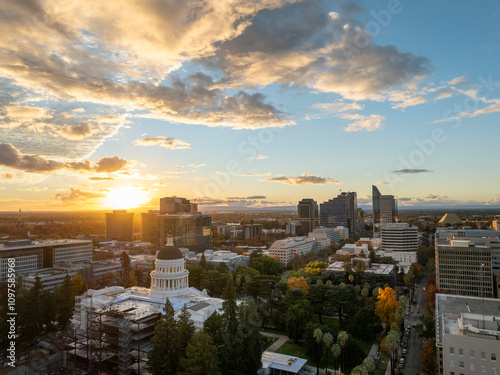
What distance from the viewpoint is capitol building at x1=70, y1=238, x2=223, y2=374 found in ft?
142

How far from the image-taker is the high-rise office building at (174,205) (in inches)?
6216

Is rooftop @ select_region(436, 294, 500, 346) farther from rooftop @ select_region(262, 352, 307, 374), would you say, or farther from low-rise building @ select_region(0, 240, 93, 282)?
low-rise building @ select_region(0, 240, 93, 282)

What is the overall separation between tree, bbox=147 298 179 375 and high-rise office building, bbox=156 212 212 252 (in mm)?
91731

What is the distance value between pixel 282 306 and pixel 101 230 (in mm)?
158751

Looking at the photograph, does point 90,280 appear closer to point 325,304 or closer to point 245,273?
point 245,273

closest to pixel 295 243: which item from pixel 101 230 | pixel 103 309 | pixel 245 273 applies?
pixel 245 273

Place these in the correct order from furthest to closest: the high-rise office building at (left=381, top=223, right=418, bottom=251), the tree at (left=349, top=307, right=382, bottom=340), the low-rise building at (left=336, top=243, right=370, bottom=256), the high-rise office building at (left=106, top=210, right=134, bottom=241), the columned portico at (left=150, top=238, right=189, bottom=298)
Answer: the high-rise office building at (left=106, top=210, right=134, bottom=241) < the high-rise office building at (left=381, top=223, right=418, bottom=251) < the low-rise building at (left=336, top=243, right=370, bottom=256) < the columned portico at (left=150, top=238, right=189, bottom=298) < the tree at (left=349, top=307, right=382, bottom=340)

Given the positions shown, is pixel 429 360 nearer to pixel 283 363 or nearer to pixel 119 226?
pixel 283 363

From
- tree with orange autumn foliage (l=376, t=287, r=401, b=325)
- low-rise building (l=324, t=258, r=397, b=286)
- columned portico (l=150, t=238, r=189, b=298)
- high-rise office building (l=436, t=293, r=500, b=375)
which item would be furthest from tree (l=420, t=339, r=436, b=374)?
columned portico (l=150, t=238, r=189, b=298)

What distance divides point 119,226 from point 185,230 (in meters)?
68.1

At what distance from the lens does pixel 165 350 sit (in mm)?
35562

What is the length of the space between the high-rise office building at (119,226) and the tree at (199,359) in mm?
160241

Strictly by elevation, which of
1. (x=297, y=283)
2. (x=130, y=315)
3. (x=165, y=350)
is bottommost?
(x=297, y=283)

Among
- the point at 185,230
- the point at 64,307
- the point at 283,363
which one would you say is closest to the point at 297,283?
the point at 283,363
